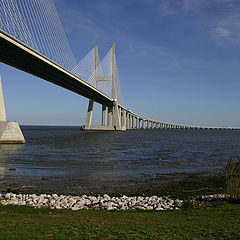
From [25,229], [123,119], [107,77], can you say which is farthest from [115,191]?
[123,119]

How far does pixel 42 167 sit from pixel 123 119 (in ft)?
286

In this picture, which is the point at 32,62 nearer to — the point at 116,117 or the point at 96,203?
the point at 96,203

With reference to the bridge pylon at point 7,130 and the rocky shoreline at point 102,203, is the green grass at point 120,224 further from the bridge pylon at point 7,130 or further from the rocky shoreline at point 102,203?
the bridge pylon at point 7,130

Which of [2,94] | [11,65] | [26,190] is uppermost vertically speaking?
[11,65]

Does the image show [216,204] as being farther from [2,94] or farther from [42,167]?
[2,94]

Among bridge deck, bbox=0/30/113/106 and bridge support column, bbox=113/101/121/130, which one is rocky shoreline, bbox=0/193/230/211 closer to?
bridge deck, bbox=0/30/113/106

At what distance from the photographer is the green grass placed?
17.6 feet

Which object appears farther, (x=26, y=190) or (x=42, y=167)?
(x=42, y=167)

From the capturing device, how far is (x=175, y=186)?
504 inches

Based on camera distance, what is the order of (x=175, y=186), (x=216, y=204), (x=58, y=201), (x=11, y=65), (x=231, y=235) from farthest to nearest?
(x=11, y=65) < (x=175, y=186) < (x=58, y=201) < (x=216, y=204) < (x=231, y=235)

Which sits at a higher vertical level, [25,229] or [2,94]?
[2,94]

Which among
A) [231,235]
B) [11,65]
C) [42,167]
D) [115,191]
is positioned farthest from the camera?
[11,65]

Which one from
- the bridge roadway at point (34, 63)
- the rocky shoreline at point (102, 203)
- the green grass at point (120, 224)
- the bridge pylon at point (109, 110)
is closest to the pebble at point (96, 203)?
the rocky shoreline at point (102, 203)

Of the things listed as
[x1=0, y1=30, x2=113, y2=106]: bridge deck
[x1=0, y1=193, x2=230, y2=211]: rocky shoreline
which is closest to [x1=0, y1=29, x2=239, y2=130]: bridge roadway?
[x1=0, y1=30, x2=113, y2=106]: bridge deck
